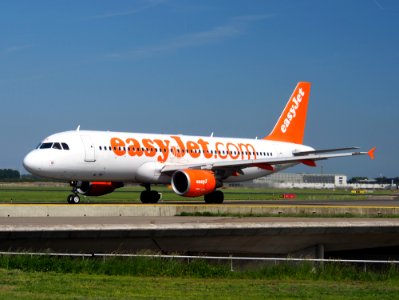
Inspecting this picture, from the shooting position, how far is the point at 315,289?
12953mm

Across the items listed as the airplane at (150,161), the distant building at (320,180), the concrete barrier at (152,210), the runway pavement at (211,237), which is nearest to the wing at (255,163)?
the airplane at (150,161)

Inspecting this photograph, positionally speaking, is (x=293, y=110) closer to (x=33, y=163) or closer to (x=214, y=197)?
(x=214, y=197)

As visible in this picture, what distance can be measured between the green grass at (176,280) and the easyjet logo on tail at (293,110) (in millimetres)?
32892

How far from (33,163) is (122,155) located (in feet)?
14.1

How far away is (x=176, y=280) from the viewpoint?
13961 millimetres

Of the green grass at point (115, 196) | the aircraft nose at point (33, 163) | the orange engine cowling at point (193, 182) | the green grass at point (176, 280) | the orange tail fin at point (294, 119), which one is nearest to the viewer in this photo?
the green grass at point (176, 280)

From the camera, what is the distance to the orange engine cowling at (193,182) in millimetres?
37250

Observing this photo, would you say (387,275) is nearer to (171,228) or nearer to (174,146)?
(171,228)

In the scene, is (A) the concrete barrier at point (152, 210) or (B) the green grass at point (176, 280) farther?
(A) the concrete barrier at point (152, 210)

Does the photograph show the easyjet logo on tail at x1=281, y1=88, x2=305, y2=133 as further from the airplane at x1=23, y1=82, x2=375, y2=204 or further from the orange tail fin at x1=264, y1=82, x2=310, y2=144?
the airplane at x1=23, y1=82, x2=375, y2=204

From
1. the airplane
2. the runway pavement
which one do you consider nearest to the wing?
the airplane

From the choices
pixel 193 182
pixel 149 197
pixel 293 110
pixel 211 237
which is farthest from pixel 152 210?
pixel 293 110

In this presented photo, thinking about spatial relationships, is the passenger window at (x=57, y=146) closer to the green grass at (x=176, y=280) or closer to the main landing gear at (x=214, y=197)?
the main landing gear at (x=214, y=197)

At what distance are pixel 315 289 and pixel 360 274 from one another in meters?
2.33
